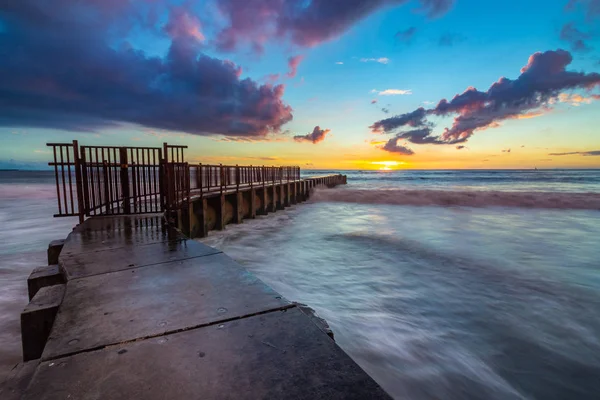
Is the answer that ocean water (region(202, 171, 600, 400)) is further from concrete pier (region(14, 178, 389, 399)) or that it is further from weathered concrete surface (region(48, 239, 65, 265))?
weathered concrete surface (region(48, 239, 65, 265))

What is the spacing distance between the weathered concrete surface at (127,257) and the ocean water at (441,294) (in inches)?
54.8

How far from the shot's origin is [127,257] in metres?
4.70

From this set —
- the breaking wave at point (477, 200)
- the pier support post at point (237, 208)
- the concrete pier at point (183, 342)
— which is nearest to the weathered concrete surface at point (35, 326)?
the concrete pier at point (183, 342)

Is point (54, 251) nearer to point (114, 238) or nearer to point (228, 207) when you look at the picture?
point (114, 238)

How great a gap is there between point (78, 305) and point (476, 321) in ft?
18.9

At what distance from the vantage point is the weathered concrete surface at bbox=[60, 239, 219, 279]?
4.12 m

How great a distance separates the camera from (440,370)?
161 inches

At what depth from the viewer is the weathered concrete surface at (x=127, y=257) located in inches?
162

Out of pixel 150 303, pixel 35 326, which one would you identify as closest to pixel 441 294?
pixel 150 303

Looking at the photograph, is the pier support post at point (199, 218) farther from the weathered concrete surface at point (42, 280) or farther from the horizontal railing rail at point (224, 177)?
the weathered concrete surface at point (42, 280)

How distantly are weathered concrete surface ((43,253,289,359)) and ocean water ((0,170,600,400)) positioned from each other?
2.00m

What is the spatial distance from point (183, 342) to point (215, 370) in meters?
0.48

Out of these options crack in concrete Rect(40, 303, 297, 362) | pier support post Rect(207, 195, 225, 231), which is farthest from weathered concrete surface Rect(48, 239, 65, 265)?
pier support post Rect(207, 195, 225, 231)

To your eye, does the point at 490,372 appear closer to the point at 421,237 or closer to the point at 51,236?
the point at 421,237
